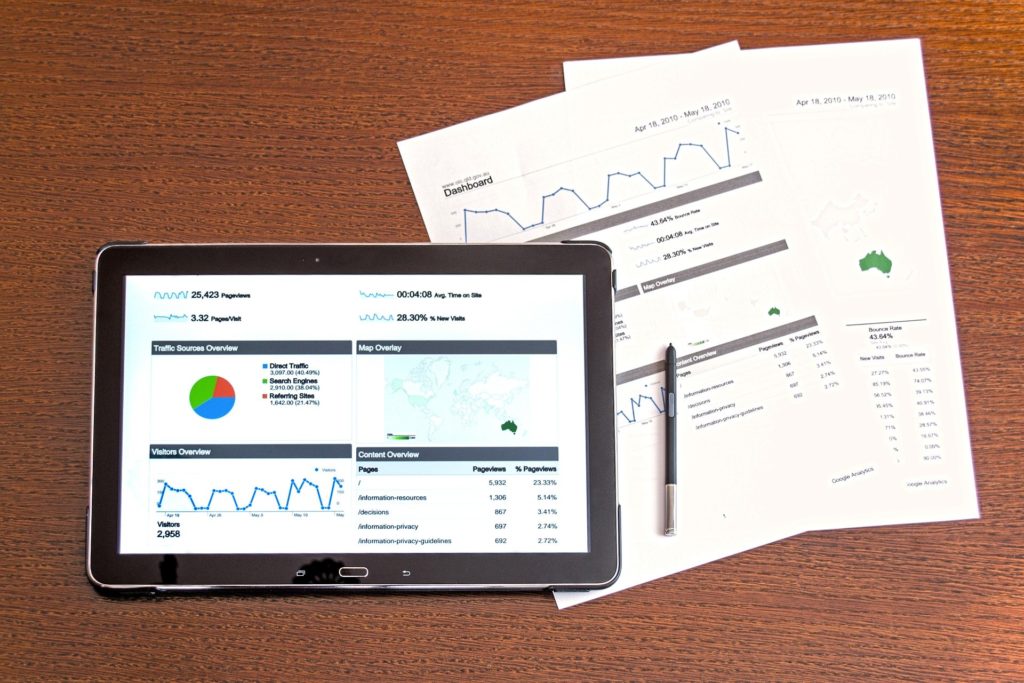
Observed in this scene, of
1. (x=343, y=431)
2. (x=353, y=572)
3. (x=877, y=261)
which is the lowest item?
(x=353, y=572)

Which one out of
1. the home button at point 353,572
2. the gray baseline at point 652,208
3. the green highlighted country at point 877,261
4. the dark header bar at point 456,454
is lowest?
the home button at point 353,572

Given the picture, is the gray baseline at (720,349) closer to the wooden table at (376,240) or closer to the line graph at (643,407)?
the line graph at (643,407)

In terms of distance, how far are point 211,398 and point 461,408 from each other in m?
0.19

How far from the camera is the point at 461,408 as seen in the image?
1.87 ft

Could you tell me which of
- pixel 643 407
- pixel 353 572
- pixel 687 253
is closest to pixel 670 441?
pixel 643 407

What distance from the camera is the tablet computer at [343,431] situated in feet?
1.85

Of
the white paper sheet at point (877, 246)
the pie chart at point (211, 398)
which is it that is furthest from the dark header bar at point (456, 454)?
the white paper sheet at point (877, 246)

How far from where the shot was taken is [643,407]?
61cm

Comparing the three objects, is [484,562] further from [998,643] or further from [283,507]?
[998,643]

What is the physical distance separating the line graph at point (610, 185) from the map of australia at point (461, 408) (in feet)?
0.40

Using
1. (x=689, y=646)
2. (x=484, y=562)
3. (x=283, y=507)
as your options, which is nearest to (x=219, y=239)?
(x=283, y=507)

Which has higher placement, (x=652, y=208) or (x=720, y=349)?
(x=652, y=208)

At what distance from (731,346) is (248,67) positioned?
462mm

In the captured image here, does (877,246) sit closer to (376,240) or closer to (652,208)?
(652,208)
